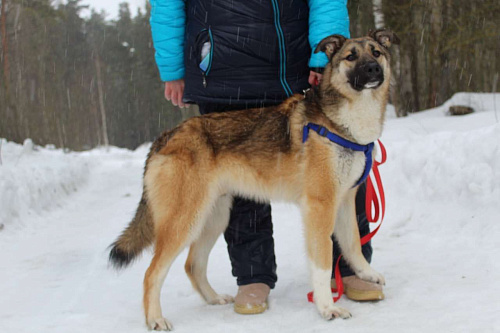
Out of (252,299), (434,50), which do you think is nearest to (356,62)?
(252,299)

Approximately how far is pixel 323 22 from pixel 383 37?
1.42ft

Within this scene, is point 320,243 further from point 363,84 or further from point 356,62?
point 356,62

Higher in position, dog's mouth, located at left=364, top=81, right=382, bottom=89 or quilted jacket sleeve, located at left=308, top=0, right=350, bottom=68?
quilted jacket sleeve, located at left=308, top=0, right=350, bottom=68

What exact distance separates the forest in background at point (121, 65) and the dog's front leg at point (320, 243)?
699cm

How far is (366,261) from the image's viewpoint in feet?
10.6

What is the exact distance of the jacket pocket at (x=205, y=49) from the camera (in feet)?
10.5

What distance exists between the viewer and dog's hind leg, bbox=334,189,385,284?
10.4 ft

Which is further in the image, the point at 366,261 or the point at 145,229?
the point at 366,261

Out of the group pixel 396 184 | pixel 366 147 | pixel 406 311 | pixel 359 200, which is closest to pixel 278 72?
pixel 366 147

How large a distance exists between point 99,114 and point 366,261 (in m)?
42.0

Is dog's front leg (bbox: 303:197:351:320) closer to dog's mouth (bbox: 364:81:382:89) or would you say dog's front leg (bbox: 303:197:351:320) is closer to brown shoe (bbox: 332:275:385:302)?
brown shoe (bbox: 332:275:385:302)

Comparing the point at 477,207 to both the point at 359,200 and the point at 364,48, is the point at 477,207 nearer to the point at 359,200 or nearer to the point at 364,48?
the point at 359,200

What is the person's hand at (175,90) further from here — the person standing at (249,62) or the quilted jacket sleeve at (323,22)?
the quilted jacket sleeve at (323,22)

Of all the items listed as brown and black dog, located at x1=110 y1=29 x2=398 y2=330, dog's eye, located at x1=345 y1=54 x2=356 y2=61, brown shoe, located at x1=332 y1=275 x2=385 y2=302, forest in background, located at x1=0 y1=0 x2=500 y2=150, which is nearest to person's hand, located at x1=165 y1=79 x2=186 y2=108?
brown and black dog, located at x1=110 y1=29 x2=398 y2=330
